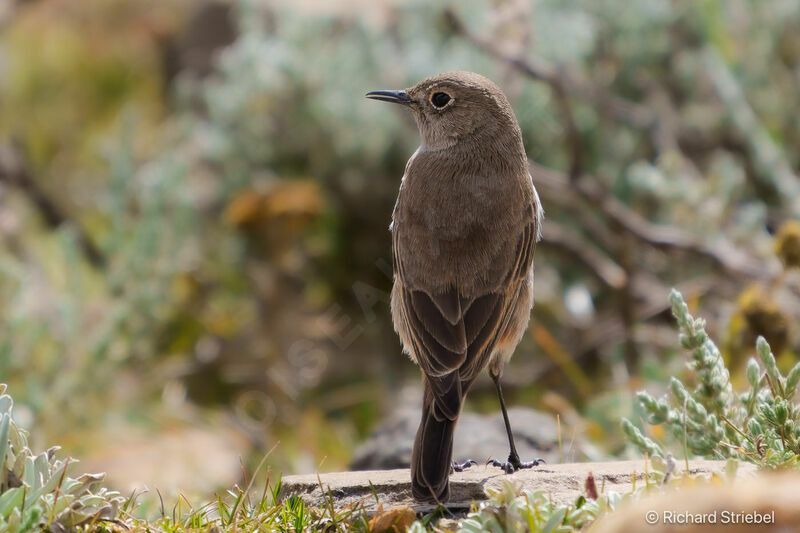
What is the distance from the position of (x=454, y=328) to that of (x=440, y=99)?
4.55 feet

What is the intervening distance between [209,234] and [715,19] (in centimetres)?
497

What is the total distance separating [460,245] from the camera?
4.26m

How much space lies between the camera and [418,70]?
28.3 feet

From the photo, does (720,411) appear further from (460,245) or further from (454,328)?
(460,245)

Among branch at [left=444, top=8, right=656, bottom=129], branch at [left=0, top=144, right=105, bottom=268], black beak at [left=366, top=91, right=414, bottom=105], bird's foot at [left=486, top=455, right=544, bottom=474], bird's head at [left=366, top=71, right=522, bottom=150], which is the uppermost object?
branch at [left=0, top=144, right=105, bottom=268]

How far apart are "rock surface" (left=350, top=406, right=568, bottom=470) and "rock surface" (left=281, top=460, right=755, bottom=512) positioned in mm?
1018

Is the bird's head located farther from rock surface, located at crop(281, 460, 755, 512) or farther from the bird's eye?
rock surface, located at crop(281, 460, 755, 512)

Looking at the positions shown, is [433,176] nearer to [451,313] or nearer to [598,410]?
[451,313]

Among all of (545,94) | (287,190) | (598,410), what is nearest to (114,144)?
(287,190)

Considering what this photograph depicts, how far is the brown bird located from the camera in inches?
157

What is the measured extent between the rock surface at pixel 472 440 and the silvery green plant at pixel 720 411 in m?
1.11

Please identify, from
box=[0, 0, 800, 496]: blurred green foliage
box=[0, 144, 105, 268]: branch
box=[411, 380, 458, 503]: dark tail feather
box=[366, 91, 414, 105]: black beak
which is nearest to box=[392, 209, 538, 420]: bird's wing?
box=[411, 380, 458, 503]: dark tail feather

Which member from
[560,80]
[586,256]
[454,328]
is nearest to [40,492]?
[454,328]

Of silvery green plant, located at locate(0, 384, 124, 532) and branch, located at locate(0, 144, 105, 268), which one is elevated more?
branch, located at locate(0, 144, 105, 268)
